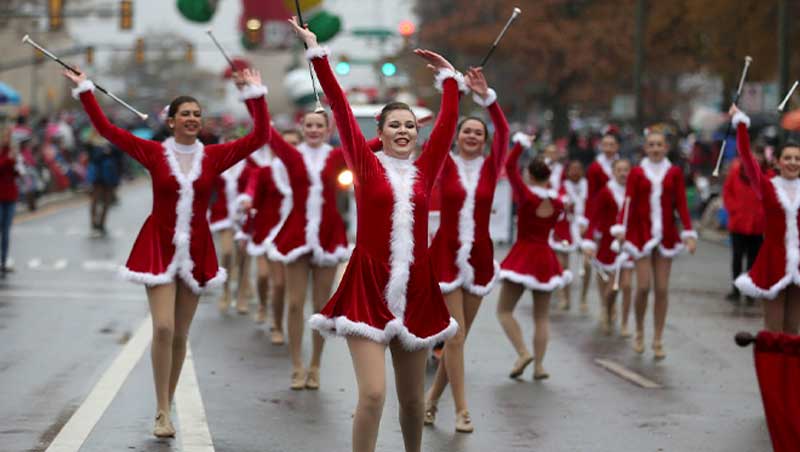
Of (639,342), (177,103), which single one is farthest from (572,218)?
(177,103)

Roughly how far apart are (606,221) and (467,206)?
575 centimetres

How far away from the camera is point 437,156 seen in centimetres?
826

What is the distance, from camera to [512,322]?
42.4 ft

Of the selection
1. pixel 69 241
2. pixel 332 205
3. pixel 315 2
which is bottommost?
pixel 69 241

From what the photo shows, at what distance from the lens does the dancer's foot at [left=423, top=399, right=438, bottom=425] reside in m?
10.8

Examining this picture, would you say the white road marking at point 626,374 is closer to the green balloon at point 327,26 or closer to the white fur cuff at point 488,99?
the white fur cuff at point 488,99

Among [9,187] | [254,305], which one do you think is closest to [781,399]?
[254,305]

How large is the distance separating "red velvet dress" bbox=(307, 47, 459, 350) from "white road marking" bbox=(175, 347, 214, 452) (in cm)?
200

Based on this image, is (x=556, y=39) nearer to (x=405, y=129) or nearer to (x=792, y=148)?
(x=792, y=148)

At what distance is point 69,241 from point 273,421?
59.0 ft

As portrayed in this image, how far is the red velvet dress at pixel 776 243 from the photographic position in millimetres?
11562

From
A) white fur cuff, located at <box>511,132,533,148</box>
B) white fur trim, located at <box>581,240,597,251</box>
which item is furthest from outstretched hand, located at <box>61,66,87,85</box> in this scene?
white fur trim, located at <box>581,240,597,251</box>

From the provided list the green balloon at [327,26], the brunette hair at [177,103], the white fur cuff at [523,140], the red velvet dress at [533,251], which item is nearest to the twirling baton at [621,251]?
the red velvet dress at [533,251]

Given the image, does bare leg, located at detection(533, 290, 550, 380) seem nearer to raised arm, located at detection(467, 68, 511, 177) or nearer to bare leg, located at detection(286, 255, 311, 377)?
bare leg, located at detection(286, 255, 311, 377)
